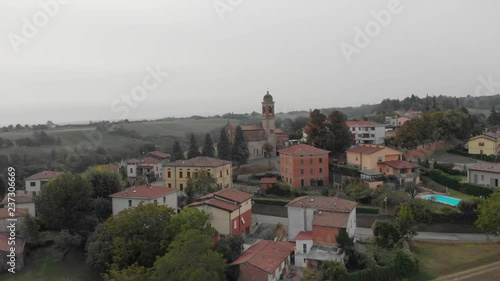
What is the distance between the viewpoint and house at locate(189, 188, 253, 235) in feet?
91.1

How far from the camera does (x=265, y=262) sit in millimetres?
22312

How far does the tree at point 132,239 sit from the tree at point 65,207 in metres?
4.21

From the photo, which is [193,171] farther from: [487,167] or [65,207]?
[487,167]

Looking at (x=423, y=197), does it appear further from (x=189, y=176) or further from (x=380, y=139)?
(x=380, y=139)

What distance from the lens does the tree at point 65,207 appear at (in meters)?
29.2

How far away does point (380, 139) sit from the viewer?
59.3 m

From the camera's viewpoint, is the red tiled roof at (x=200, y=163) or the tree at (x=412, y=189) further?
the red tiled roof at (x=200, y=163)

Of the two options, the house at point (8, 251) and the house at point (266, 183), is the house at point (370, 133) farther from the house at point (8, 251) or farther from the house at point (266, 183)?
the house at point (8, 251)

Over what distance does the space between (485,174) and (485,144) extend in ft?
44.5

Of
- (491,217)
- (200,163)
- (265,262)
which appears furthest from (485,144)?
(265,262)

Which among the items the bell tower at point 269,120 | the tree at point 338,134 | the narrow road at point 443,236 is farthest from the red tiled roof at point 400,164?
the bell tower at point 269,120

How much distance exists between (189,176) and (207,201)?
44.7 ft

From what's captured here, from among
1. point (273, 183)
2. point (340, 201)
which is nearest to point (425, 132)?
point (273, 183)

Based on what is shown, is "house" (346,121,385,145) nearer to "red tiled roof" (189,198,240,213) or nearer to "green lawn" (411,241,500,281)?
"green lawn" (411,241,500,281)
